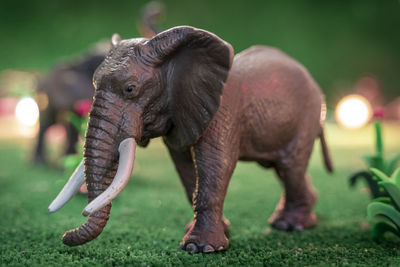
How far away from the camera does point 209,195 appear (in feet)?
5.65

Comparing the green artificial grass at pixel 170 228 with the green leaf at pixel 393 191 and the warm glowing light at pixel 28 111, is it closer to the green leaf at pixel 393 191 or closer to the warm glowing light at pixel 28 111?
the green leaf at pixel 393 191

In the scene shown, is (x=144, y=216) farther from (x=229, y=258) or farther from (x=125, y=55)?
(x=125, y=55)

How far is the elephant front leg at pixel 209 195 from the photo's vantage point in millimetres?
1722

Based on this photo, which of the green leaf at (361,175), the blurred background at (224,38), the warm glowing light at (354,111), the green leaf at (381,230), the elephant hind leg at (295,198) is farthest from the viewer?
the warm glowing light at (354,111)

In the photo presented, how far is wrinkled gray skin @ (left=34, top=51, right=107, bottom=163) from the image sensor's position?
3.87 metres

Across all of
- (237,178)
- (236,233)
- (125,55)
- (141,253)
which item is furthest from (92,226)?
(237,178)

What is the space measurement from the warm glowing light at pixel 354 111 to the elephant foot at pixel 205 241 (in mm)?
4665

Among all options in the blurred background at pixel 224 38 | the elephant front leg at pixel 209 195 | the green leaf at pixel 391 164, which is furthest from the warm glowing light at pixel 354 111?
the elephant front leg at pixel 209 195

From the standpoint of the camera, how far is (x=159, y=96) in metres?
1.65

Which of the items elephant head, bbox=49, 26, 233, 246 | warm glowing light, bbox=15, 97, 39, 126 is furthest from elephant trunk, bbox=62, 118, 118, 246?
warm glowing light, bbox=15, 97, 39, 126

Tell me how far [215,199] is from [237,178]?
1.99m

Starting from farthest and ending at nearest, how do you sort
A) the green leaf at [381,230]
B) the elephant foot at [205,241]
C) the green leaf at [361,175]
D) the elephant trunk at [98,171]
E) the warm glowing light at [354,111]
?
1. the warm glowing light at [354,111]
2. the green leaf at [361,175]
3. the green leaf at [381,230]
4. the elephant foot at [205,241]
5. the elephant trunk at [98,171]

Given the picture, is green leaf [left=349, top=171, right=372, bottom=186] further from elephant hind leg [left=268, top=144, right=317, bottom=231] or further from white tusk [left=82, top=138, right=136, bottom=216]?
white tusk [left=82, top=138, right=136, bottom=216]

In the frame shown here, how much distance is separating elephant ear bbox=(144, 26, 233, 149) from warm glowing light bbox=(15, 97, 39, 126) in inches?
193
